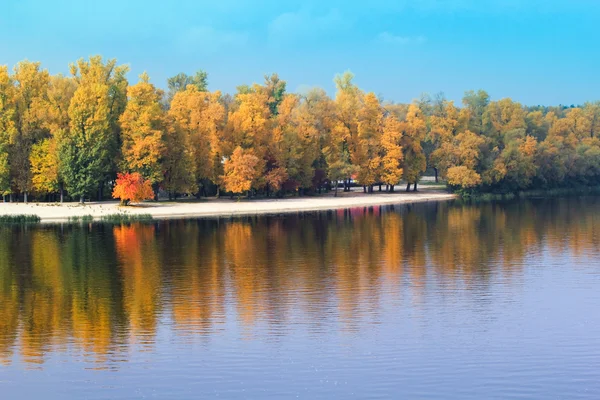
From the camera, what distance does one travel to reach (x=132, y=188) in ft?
241

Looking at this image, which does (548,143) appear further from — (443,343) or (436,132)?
(443,343)

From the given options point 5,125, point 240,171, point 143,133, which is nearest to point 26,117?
point 5,125

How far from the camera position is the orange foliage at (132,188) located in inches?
2894

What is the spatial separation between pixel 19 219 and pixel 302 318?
144 ft

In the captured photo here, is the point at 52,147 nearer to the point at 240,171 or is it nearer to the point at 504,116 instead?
the point at 240,171

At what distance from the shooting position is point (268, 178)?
8700cm

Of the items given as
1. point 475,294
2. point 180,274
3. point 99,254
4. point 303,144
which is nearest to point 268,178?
point 303,144

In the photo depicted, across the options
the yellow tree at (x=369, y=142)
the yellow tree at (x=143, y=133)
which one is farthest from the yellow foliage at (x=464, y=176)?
the yellow tree at (x=143, y=133)

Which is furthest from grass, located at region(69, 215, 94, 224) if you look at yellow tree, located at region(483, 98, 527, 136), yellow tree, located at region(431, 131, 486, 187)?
yellow tree, located at region(483, 98, 527, 136)

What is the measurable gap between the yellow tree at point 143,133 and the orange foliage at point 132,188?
1.58m

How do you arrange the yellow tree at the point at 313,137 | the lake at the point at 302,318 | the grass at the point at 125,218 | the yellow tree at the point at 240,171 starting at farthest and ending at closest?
the yellow tree at the point at 313,137
the yellow tree at the point at 240,171
the grass at the point at 125,218
the lake at the point at 302,318

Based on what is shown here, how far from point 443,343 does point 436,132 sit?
85.0 metres

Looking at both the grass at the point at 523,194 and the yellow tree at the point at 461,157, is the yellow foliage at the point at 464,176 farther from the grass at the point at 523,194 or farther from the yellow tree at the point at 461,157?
the grass at the point at 523,194

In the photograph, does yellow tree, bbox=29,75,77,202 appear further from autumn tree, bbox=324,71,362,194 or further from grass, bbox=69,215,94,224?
autumn tree, bbox=324,71,362,194
